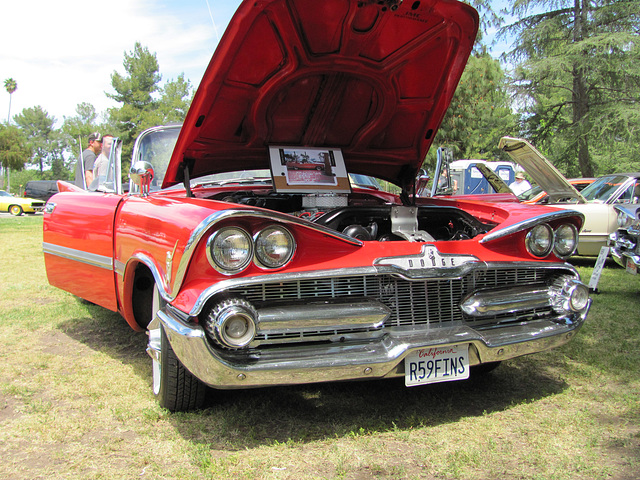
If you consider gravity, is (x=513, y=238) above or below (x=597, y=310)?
above

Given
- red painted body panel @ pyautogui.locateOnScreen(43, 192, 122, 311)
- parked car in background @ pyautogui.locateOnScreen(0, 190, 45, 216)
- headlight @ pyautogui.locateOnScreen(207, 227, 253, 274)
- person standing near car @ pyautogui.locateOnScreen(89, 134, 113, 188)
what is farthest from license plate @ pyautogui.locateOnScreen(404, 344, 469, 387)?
parked car in background @ pyautogui.locateOnScreen(0, 190, 45, 216)

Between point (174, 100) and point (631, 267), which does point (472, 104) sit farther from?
point (174, 100)

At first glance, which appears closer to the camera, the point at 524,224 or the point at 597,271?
the point at 524,224

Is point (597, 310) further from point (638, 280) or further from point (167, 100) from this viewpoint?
point (167, 100)

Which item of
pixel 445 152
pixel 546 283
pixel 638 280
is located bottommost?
pixel 638 280

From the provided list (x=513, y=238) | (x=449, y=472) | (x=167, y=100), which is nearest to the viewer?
(x=449, y=472)

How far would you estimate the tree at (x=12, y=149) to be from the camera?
135 feet

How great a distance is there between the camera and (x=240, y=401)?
274cm

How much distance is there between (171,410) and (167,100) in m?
40.9

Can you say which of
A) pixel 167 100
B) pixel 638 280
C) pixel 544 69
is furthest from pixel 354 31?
pixel 167 100

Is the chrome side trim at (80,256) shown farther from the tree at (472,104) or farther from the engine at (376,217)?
the tree at (472,104)

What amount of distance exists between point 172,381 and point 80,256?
154cm

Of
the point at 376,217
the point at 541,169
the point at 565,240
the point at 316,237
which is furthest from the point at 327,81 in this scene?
the point at 541,169

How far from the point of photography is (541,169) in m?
4.35
